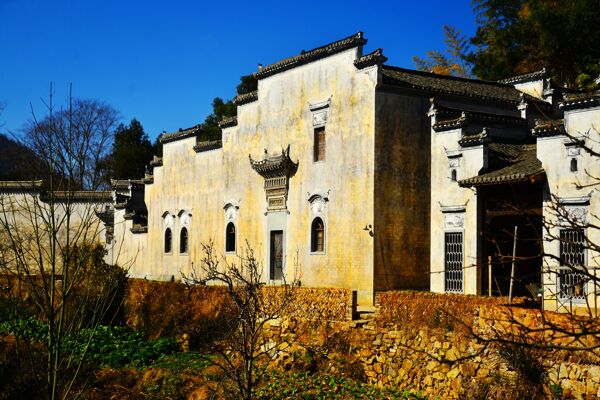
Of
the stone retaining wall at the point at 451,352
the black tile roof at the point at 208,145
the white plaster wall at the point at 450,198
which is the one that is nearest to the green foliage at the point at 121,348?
the stone retaining wall at the point at 451,352

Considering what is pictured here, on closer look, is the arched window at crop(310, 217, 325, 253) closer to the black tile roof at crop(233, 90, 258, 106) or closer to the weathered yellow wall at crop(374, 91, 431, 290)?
the weathered yellow wall at crop(374, 91, 431, 290)

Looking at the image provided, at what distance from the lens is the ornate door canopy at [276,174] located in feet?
71.4

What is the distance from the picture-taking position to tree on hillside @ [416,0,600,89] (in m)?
27.4

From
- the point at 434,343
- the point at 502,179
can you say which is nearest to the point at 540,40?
the point at 502,179

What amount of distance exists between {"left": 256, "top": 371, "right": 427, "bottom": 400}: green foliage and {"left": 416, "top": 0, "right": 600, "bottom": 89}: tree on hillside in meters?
16.5

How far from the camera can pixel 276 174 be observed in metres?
22.3

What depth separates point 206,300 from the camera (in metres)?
20.5

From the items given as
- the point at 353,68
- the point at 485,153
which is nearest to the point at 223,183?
the point at 353,68

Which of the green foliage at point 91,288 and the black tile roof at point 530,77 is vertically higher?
the black tile roof at point 530,77

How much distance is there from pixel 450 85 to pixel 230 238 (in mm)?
9152

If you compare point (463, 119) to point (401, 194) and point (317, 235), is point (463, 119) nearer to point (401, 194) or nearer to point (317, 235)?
point (401, 194)

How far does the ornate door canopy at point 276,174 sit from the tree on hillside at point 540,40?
1163cm

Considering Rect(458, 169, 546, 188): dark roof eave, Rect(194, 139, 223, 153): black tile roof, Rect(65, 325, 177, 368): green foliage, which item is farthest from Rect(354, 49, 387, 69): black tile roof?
Rect(65, 325, 177, 368): green foliage

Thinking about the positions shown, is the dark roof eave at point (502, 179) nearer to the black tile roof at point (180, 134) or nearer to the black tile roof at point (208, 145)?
the black tile roof at point (208, 145)
